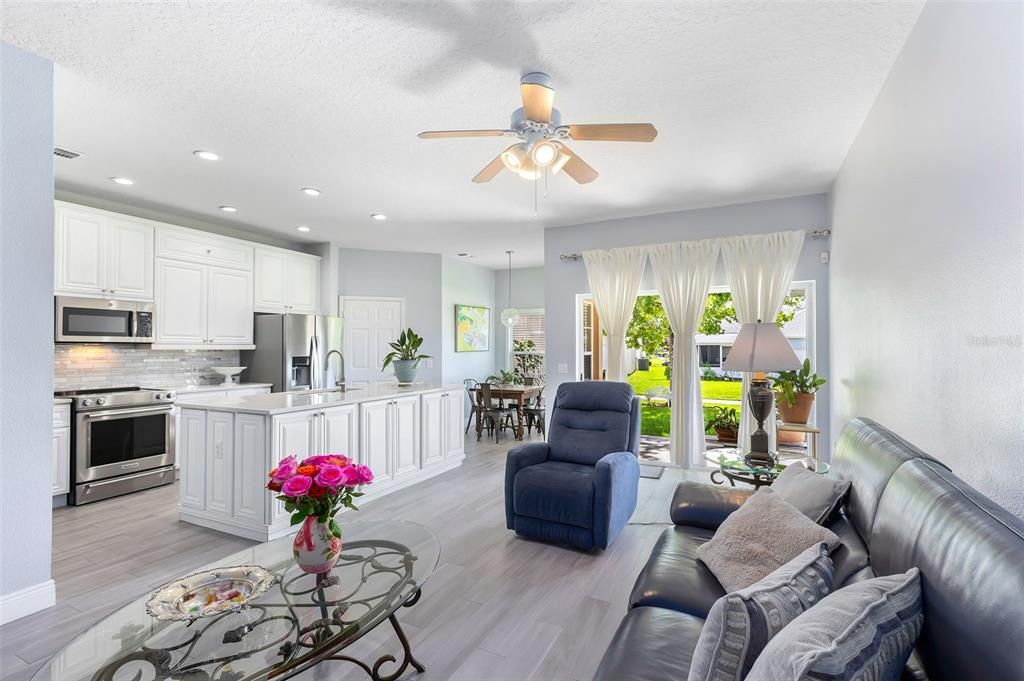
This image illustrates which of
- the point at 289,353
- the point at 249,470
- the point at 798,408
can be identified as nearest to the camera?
the point at 249,470

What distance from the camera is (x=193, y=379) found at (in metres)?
5.50

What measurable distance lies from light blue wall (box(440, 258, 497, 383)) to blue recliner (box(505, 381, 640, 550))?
404cm

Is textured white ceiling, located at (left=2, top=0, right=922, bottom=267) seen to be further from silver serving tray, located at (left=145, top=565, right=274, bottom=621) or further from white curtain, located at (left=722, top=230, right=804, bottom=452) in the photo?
silver serving tray, located at (left=145, top=565, right=274, bottom=621)

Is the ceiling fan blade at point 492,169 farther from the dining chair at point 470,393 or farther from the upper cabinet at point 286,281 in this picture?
the dining chair at point 470,393

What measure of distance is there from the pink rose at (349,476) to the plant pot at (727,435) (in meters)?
5.10

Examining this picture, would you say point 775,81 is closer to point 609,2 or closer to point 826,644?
point 609,2

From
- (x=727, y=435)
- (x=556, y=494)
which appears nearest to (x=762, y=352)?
(x=556, y=494)

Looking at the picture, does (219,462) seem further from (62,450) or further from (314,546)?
(314,546)

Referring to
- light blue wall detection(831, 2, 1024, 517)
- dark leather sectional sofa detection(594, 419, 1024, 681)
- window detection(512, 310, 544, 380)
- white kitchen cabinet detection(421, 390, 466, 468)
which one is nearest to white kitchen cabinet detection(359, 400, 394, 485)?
white kitchen cabinet detection(421, 390, 466, 468)

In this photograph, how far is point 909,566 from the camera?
1.13 m

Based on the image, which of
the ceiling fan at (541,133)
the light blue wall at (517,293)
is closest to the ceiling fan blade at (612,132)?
the ceiling fan at (541,133)

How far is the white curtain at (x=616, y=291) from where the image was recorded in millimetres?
5250

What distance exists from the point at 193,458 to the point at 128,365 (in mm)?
2062

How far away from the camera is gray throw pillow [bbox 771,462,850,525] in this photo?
5.89ft
